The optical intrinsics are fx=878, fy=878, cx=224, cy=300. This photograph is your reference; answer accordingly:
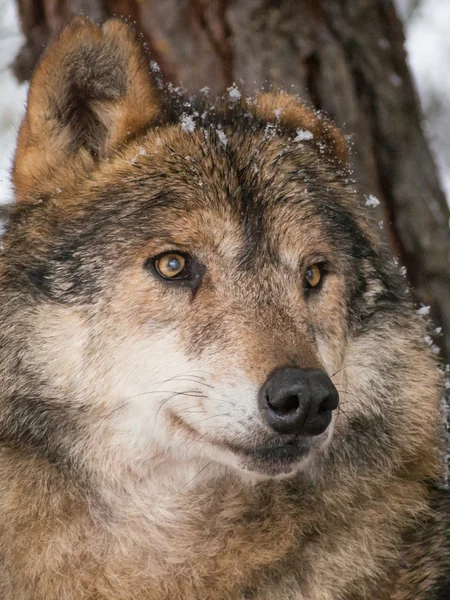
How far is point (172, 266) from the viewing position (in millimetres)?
3168

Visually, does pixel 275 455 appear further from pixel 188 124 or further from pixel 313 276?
pixel 188 124

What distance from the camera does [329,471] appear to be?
3.36 metres

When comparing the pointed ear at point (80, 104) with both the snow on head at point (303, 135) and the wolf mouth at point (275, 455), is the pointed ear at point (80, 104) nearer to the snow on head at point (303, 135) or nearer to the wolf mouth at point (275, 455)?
the snow on head at point (303, 135)

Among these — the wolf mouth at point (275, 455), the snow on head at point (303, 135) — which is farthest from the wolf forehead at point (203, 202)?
the wolf mouth at point (275, 455)

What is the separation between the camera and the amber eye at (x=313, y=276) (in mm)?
3354

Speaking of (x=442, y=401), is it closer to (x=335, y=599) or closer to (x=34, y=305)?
(x=335, y=599)

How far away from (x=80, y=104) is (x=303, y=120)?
98 centimetres

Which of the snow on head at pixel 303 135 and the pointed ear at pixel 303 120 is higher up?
the pointed ear at pixel 303 120

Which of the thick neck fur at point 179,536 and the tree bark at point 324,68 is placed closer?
the thick neck fur at point 179,536

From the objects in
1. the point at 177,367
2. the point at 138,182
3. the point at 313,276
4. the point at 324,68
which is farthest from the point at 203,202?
the point at 324,68

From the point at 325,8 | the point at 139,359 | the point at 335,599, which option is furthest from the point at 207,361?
the point at 325,8

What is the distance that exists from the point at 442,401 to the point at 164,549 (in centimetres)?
131

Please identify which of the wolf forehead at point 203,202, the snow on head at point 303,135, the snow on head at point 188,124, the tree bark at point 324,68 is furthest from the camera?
the tree bark at point 324,68

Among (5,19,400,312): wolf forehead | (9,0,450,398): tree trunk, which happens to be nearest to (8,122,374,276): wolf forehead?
(5,19,400,312): wolf forehead
